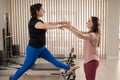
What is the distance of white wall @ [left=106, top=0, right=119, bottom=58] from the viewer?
26.5ft

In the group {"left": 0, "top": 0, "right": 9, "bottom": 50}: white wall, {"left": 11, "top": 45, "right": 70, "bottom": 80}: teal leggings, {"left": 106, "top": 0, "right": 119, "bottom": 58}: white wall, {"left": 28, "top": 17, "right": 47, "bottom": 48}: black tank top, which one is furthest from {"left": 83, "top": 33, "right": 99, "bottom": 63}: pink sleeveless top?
{"left": 106, "top": 0, "right": 119, "bottom": 58}: white wall

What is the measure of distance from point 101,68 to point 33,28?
Result: 11.3 feet

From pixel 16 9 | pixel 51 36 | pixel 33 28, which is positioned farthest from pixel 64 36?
pixel 33 28

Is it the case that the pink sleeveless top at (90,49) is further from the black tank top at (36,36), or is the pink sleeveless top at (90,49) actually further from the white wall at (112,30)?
the white wall at (112,30)

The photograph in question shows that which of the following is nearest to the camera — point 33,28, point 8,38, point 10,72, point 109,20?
point 33,28

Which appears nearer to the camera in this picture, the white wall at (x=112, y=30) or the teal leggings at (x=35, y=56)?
the teal leggings at (x=35, y=56)

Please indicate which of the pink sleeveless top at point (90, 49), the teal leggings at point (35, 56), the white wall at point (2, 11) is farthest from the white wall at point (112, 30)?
the pink sleeveless top at point (90, 49)

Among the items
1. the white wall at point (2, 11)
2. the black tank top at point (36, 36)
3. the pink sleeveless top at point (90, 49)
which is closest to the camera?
the pink sleeveless top at point (90, 49)

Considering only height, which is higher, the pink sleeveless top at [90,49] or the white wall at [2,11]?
the white wall at [2,11]

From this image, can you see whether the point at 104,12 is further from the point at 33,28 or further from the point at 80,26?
the point at 33,28

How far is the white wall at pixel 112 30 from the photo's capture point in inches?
318

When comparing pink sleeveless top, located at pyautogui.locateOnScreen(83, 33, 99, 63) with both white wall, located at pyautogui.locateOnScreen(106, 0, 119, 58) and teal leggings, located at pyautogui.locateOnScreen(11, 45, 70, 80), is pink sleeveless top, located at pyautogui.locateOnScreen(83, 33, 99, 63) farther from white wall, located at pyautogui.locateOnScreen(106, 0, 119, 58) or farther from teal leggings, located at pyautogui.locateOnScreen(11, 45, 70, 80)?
white wall, located at pyautogui.locateOnScreen(106, 0, 119, 58)

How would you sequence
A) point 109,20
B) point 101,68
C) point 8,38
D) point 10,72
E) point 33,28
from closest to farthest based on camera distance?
point 33,28, point 10,72, point 101,68, point 8,38, point 109,20

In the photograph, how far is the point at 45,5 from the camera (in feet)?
27.0
